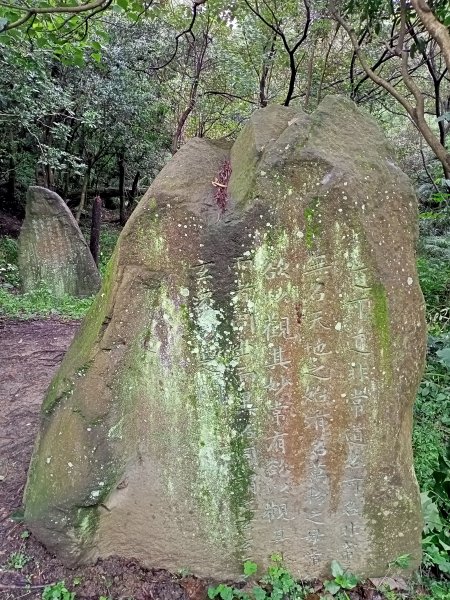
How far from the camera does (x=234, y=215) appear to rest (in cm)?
230

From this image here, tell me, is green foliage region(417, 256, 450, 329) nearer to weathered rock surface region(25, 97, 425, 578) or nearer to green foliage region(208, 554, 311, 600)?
weathered rock surface region(25, 97, 425, 578)

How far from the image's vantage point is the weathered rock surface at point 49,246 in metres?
8.11

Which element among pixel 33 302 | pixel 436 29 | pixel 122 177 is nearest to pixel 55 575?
pixel 436 29

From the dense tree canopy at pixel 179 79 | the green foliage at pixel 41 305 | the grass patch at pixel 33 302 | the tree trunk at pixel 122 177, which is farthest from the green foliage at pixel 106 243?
the green foliage at pixel 41 305

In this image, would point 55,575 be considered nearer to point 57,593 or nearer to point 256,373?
point 57,593

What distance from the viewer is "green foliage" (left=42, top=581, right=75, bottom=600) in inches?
90.3

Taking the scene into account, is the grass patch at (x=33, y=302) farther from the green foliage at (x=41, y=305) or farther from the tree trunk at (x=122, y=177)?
the tree trunk at (x=122, y=177)

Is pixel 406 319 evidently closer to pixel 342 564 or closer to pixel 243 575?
pixel 342 564

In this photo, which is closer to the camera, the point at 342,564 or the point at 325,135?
the point at 325,135

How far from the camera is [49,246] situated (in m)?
8.23

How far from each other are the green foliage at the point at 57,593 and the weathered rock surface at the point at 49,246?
249 inches

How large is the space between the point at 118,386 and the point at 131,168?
12.8 m

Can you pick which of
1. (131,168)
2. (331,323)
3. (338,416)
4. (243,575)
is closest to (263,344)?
(331,323)

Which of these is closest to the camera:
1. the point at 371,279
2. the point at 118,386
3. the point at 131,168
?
the point at 371,279
